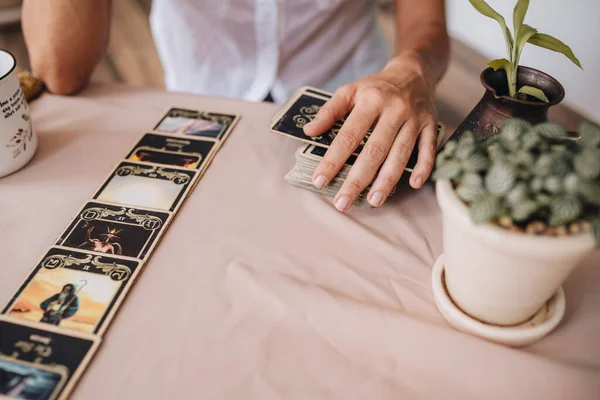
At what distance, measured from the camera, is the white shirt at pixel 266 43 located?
1.07 meters

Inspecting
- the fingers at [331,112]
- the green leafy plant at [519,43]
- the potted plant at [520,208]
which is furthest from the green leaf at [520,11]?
the fingers at [331,112]

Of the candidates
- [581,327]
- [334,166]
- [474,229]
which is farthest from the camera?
[334,166]

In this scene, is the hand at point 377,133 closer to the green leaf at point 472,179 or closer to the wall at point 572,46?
the green leaf at point 472,179

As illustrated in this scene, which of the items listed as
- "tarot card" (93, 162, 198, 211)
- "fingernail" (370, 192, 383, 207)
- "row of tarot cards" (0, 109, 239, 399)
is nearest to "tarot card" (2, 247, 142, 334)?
"row of tarot cards" (0, 109, 239, 399)

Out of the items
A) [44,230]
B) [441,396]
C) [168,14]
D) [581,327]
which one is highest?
[168,14]

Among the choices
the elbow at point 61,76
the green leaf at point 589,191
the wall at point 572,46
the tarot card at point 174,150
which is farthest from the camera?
the wall at point 572,46

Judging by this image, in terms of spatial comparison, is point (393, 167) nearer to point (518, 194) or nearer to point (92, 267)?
point (518, 194)

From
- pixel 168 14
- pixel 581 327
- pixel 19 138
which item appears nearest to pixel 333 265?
pixel 581 327

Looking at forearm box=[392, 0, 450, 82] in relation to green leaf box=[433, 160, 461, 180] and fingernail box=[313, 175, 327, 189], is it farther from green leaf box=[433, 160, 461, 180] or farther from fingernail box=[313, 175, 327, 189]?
green leaf box=[433, 160, 461, 180]

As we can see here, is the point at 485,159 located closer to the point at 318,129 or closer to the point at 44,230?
the point at 318,129

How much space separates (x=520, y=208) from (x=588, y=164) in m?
0.07

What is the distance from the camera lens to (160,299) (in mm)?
519

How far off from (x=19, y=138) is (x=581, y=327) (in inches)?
31.5

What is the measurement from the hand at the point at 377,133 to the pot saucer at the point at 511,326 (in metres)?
0.17
